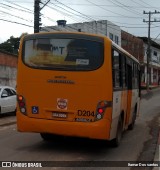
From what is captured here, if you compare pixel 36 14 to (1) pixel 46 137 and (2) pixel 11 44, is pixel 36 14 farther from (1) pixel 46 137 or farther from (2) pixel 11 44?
(2) pixel 11 44

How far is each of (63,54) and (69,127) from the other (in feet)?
5.87

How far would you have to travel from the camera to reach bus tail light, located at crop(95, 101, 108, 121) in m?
10.4

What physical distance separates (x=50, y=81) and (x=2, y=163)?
2.50m

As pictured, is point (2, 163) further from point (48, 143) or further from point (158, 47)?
point (158, 47)

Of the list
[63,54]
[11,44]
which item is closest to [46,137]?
[63,54]

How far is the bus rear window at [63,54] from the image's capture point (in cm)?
1071

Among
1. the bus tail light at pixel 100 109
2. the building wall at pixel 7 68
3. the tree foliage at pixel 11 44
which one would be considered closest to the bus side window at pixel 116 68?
the bus tail light at pixel 100 109

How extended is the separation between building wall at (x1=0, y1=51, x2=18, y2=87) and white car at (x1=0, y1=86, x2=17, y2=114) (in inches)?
477

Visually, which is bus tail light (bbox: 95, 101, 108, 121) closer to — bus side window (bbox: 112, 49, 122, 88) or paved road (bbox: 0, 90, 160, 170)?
bus side window (bbox: 112, 49, 122, 88)

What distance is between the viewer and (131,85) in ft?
47.5

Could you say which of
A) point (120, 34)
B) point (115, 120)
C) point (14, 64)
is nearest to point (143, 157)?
point (115, 120)

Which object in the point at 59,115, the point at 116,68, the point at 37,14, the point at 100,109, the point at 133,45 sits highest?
the point at 133,45

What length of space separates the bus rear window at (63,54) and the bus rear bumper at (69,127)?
131cm

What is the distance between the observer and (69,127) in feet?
34.5
